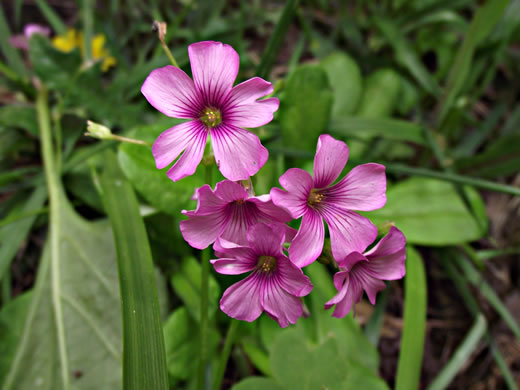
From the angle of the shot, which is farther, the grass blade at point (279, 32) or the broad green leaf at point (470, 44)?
the broad green leaf at point (470, 44)

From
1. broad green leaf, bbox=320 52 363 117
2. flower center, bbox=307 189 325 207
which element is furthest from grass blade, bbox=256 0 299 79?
flower center, bbox=307 189 325 207

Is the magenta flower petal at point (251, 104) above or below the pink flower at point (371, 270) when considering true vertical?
above

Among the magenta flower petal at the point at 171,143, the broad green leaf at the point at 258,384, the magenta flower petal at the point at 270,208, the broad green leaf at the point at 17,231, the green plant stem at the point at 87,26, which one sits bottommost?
the broad green leaf at the point at 258,384

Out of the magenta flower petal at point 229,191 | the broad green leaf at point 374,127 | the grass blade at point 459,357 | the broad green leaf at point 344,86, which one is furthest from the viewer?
the broad green leaf at point 344,86

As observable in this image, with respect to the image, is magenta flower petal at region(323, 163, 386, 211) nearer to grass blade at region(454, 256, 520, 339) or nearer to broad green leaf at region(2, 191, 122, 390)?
broad green leaf at region(2, 191, 122, 390)

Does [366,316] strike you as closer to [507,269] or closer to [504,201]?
[507,269]

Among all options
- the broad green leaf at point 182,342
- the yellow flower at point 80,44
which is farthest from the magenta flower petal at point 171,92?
the yellow flower at point 80,44

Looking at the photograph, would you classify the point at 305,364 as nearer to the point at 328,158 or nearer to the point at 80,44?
the point at 328,158

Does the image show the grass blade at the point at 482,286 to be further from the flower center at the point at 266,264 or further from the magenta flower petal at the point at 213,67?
the magenta flower petal at the point at 213,67
